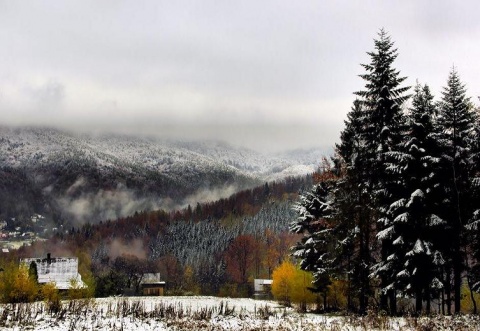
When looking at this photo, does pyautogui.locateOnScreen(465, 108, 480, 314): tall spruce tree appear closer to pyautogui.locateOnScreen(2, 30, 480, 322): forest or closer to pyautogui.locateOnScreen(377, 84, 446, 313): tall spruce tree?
pyautogui.locateOnScreen(2, 30, 480, 322): forest

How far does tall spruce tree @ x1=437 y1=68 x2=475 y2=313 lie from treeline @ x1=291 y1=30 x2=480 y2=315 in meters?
0.06

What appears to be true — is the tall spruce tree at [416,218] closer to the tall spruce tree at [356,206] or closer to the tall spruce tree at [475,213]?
the tall spruce tree at [356,206]

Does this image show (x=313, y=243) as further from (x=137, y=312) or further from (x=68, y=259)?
(x=68, y=259)

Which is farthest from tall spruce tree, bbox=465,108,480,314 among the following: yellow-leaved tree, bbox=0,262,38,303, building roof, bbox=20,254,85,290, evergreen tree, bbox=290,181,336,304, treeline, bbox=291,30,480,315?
building roof, bbox=20,254,85,290

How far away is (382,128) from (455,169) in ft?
16.8

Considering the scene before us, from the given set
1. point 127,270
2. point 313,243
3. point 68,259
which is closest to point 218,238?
point 127,270

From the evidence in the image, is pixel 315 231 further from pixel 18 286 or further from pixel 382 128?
pixel 18 286

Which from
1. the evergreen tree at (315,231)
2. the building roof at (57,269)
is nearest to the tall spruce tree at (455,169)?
the evergreen tree at (315,231)

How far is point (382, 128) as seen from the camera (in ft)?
96.5

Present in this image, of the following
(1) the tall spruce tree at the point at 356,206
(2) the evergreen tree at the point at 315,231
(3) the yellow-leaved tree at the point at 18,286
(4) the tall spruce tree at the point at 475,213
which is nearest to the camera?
(4) the tall spruce tree at the point at 475,213

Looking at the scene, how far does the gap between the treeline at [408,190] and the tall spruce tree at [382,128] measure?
0.06 m

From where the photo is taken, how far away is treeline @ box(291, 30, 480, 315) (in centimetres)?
2792

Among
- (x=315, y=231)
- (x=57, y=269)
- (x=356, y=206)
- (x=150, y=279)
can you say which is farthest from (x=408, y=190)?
(x=150, y=279)

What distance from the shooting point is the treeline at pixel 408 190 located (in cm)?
2792
